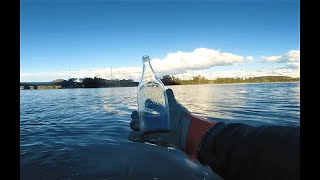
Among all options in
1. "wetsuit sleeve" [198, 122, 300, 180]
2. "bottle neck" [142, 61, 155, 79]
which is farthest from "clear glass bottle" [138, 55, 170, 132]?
"wetsuit sleeve" [198, 122, 300, 180]

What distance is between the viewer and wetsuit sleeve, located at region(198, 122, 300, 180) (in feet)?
4.97

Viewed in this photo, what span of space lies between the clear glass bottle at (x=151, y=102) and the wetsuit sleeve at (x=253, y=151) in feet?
1.84

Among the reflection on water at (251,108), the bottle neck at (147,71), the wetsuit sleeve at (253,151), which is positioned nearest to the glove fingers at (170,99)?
the bottle neck at (147,71)

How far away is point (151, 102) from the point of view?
272cm

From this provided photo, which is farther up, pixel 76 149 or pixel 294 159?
pixel 294 159

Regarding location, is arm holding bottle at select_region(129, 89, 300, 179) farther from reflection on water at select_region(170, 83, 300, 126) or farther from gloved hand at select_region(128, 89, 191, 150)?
reflection on water at select_region(170, 83, 300, 126)

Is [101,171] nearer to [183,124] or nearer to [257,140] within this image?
[183,124]

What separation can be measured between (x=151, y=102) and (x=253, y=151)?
4.16 feet

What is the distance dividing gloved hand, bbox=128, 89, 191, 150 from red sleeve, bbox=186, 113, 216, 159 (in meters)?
0.06

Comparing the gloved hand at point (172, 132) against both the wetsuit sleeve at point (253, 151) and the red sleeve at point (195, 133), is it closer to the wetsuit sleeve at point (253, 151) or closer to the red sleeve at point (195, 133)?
the red sleeve at point (195, 133)
